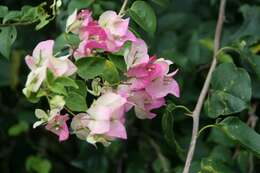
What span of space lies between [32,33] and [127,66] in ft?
2.12

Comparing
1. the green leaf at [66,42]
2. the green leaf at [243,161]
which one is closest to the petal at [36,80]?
the green leaf at [66,42]

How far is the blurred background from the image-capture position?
1.41m

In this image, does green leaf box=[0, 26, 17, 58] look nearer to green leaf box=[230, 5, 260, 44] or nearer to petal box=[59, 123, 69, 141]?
petal box=[59, 123, 69, 141]

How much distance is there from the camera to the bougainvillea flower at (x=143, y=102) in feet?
2.91

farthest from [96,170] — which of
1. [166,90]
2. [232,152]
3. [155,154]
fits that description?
[166,90]

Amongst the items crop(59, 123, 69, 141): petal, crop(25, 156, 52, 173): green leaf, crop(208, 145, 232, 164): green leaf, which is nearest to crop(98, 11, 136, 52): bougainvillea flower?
crop(59, 123, 69, 141): petal

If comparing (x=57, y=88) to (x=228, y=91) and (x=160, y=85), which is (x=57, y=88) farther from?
(x=228, y=91)

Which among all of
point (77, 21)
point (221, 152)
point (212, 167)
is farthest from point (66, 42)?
point (221, 152)

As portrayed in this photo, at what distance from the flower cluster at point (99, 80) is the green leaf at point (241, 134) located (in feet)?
0.47

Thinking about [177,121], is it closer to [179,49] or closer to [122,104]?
[179,49]

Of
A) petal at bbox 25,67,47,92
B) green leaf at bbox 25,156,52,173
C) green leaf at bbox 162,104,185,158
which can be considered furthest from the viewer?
green leaf at bbox 25,156,52,173

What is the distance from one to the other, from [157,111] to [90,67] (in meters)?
0.68

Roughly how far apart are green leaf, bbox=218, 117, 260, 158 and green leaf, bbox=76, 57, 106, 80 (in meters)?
0.25

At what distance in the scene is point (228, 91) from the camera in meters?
1.14
